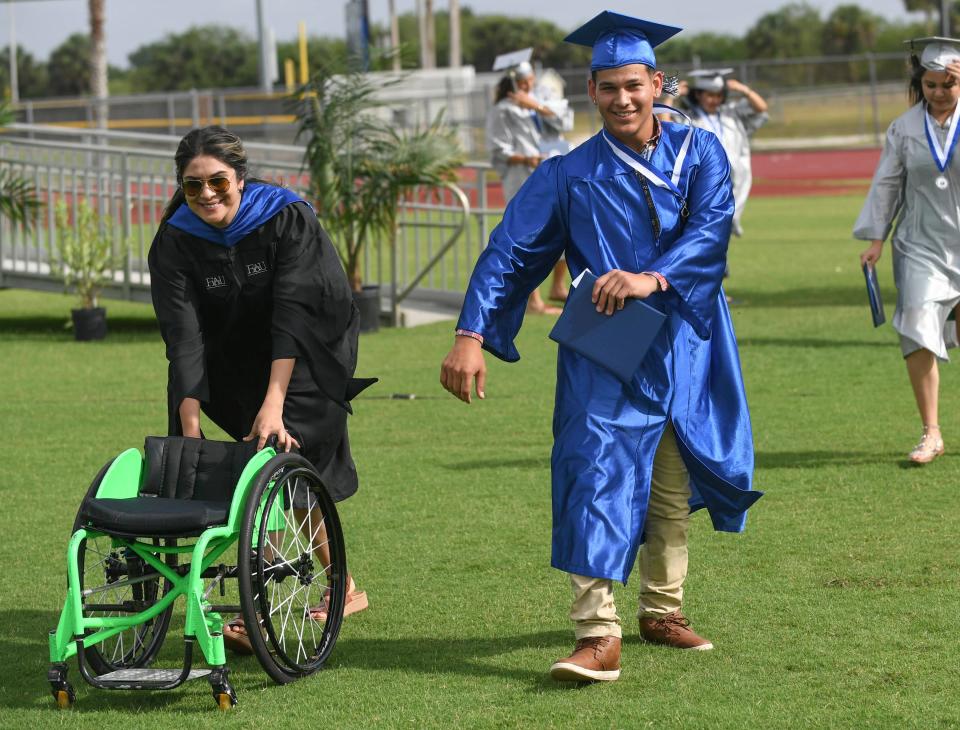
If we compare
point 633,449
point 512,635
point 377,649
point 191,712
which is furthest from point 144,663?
point 633,449

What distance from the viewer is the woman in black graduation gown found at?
4898 mm

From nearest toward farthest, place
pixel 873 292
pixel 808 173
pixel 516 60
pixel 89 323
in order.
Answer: pixel 873 292
pixel 89 323
pixel 516 60
pixel 808 173

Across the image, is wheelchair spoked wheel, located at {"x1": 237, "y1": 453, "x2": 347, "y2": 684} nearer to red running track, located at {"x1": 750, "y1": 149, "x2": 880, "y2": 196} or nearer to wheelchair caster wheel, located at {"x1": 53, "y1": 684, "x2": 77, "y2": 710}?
wheelchair caster wheel, located at {"x1": 53, "y1": 684, "x2": 77, "y2": 710}

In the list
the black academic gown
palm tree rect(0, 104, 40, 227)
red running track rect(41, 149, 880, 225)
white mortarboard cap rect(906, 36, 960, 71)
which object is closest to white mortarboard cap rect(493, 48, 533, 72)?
palm tree rect(0, 104, 40, 227)

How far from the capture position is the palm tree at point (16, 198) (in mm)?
13266

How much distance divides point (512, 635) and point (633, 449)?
34.5 inches

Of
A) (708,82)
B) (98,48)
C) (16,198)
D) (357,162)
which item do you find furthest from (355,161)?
(98,48)

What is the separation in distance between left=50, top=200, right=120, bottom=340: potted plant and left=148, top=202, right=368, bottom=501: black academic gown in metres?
8.10

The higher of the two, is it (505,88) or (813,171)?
(505,88)

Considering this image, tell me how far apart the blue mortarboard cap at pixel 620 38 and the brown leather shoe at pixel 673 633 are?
67.6 inches

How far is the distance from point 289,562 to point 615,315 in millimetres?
1209

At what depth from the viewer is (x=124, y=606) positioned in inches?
183

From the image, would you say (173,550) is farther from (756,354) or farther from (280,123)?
(280,123)

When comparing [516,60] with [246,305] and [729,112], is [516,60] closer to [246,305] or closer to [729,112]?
[729,112]
